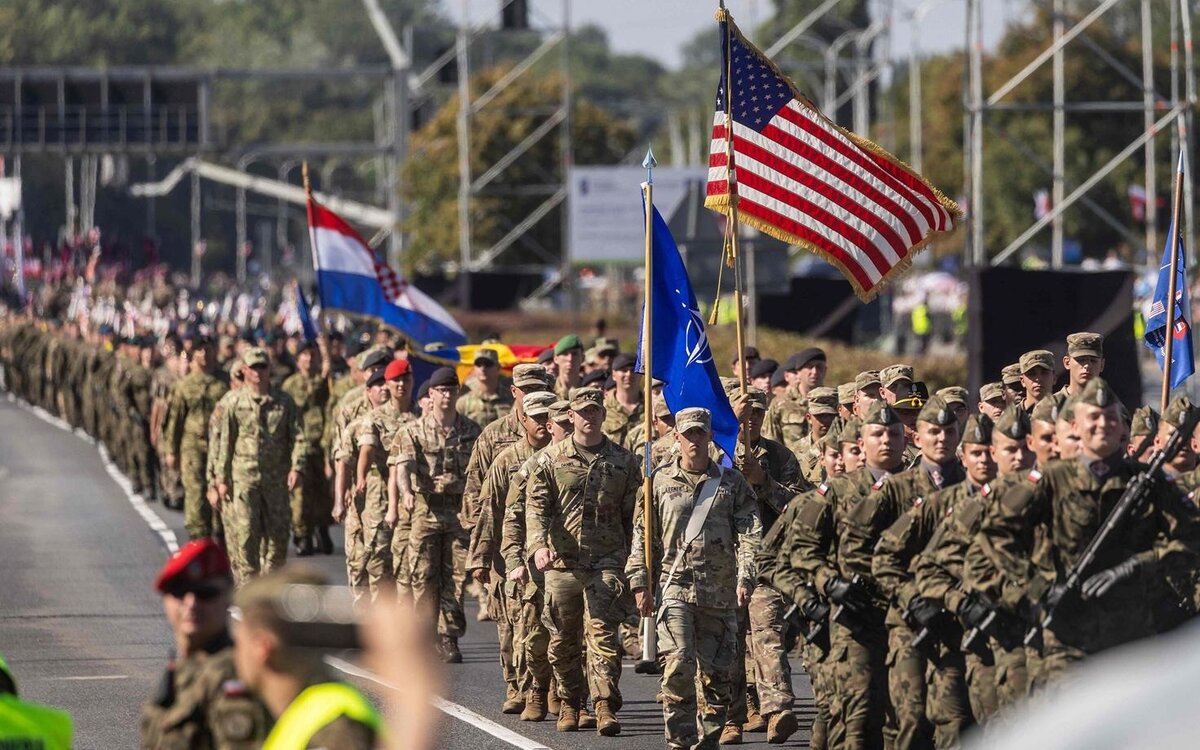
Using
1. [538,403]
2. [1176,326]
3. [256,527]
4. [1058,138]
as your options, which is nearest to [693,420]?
[538,403]

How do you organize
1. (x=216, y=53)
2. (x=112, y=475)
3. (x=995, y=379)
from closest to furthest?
(x=995, y=379), (x=112, y=475), (x=216, y=53)

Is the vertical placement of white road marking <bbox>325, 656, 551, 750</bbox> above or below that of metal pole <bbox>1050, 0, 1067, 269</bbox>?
below

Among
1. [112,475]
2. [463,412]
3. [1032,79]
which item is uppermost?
[1032,79]

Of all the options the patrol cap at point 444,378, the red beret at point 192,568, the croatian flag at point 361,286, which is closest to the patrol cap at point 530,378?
the patrol cap at point 444,378

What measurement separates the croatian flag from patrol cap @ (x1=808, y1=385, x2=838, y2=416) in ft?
25.8

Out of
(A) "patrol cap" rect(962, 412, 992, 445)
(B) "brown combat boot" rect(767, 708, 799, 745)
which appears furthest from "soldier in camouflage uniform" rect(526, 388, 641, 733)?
(A) "patrol cap" rect(962, 412, 992, 445)

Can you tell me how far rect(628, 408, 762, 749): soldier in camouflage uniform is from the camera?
1103 centimetres

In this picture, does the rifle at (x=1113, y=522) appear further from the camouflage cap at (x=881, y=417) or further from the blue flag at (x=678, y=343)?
the blue flag at (x=678, y=343)

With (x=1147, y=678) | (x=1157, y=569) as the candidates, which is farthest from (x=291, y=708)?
(x=1157, y=569)

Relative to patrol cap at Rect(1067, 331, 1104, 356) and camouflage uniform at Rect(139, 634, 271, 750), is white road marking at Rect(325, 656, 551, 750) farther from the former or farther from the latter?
camouflage uniform at Rect(139, 634, 271, 750)

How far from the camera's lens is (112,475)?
30.8 meters

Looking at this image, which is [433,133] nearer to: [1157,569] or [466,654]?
[466,654]

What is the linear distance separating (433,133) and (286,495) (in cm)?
4355

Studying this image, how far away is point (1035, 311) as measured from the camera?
23.2 m
